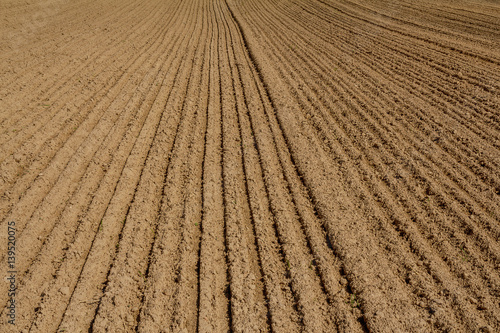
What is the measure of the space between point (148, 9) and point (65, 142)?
1583cm

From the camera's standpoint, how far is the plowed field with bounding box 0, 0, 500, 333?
3619 millimetres

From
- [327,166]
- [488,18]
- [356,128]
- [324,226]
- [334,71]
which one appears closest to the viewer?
[324,226]

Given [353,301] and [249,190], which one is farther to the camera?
[249,190]

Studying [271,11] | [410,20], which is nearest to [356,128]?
[410,20]

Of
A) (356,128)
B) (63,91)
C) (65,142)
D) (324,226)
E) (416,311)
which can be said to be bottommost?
(416,311)

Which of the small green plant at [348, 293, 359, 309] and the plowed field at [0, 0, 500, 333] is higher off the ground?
the plowed field at [0, 0, 500, 333]

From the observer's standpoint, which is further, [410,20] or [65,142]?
[410,20]

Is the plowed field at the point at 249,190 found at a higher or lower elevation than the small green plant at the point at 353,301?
higher

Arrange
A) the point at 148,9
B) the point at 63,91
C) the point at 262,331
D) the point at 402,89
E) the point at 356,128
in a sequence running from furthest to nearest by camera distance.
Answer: the point at 148,9 → the point at 402,89 → the point at 63,91 → the point at 356,128 → the point at 262,331

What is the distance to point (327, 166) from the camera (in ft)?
19.3

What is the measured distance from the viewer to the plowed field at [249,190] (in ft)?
11.9

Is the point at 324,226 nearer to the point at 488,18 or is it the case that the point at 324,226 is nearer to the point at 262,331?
the point at 262,331

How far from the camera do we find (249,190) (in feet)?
17.5

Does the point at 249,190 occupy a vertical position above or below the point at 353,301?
above
